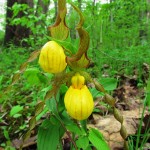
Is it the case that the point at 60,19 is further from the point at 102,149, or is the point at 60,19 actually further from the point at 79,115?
the point at 102,149

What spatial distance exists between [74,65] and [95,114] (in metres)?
0.93

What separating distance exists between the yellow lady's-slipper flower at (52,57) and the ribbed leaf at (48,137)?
0.26m

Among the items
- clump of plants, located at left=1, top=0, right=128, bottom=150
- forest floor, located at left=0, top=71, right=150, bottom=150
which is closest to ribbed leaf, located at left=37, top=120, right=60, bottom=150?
clump of plants, located at left=1, top=0, right=128, bottom=150

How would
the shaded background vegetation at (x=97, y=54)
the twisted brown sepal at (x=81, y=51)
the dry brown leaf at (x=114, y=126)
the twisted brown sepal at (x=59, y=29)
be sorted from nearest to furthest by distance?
1. the twisted brown sepal at (x=81, y=51)
2. the twisted brown sepal at (x=59, y=29)
3. the dry brown leaf at (x=114, y=126)
4. the shaded background vegetation at (x=97, y=54)

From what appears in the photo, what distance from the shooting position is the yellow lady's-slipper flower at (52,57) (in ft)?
Answer: 2.79

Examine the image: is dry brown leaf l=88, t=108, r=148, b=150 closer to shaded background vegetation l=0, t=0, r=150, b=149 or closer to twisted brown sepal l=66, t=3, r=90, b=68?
shaded background vegetation l=0, t=0, r=150, b=149

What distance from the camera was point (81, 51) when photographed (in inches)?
35.5

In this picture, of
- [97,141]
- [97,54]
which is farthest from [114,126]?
[97,54]

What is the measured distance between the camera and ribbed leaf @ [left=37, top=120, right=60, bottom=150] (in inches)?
39.6

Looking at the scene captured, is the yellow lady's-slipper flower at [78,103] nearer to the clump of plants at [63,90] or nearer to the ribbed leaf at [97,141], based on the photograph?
the clump of plants at [63,90]

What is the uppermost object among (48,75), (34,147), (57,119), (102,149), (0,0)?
(0,0)

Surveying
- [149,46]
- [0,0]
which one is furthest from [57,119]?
[0,0]

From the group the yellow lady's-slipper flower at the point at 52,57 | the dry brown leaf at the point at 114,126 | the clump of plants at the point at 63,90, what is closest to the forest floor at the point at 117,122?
the dry brown leaf at the point at 114,126

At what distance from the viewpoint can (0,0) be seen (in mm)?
12688
